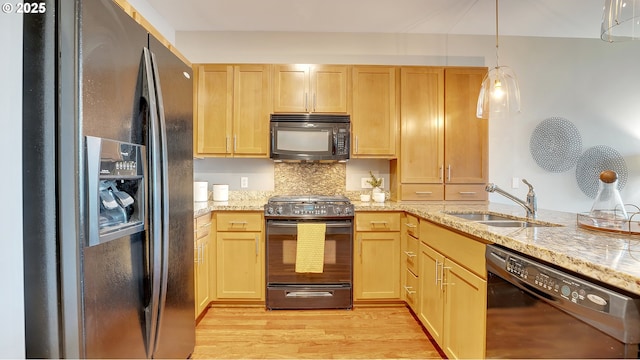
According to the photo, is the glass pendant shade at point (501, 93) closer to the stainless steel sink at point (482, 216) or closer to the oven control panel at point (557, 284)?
the stainless steel sink at point (482, 216)

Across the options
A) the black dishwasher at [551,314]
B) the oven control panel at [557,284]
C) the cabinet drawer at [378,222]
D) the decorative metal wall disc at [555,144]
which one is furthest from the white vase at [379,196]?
the decorative metal wall disc at [555,144]

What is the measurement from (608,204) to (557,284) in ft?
2.49

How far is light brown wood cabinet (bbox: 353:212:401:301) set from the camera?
2.38 metres

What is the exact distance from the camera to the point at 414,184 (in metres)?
2.66

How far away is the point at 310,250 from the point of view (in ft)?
7.41

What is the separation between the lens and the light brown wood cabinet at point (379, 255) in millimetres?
2375

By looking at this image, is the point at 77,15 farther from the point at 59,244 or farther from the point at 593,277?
the point at 593,277

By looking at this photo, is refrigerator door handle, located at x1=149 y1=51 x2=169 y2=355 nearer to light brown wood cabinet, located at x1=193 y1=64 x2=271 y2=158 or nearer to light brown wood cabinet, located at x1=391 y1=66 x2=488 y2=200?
light brown wood cabinet, located at x1=193 y1=64 x2=271 y2=158

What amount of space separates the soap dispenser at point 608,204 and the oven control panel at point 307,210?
150 centimetres

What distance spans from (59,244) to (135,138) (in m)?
0.42

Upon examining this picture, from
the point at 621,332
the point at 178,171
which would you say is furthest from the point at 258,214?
the point at 621,332

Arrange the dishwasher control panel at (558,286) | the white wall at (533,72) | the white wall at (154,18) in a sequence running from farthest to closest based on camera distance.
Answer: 1. the white wall at (533,72)
2. the white wall at (154,18)
3. the dishwasher control panel at (558,286)

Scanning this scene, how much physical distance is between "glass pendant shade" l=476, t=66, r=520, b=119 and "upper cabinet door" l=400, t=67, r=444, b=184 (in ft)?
2.50

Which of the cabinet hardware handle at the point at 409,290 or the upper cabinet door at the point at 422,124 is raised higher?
the upper cabinet door at the point at 422,124
